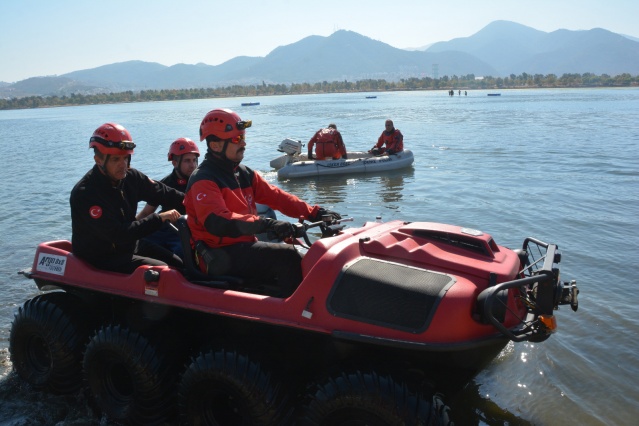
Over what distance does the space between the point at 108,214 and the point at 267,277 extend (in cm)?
150

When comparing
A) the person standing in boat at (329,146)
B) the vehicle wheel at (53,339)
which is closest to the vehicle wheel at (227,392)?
the vehicle wheel at (53,339)

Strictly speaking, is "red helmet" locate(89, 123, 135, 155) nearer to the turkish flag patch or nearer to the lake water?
the turkish flag patch

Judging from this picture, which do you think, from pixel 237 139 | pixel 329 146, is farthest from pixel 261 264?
pixel 329 146

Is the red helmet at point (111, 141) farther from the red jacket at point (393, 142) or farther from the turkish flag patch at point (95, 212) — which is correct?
the red jacket at point (393, 142)

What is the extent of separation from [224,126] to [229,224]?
0.82 m

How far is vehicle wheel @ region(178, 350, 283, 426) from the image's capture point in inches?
148

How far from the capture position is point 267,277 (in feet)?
14.1

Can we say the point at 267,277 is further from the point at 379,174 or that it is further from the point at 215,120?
the point at 379,174

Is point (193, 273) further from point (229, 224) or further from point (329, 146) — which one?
point (329, 146)

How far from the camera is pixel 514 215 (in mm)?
11758

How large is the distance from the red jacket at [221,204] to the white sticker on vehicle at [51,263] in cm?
131

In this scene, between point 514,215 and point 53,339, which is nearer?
point 53,339

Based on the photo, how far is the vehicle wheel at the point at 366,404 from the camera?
3.26 metres

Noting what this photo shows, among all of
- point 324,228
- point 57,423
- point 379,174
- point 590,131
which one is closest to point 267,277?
point 324,228
